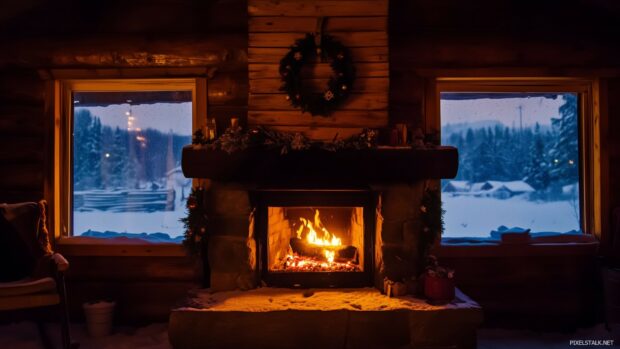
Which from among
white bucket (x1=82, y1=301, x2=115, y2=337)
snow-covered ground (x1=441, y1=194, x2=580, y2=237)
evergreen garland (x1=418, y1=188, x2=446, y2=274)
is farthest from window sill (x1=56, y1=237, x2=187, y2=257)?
snow-covered ground (x1=441, y1=194, x2=580, y2=237)

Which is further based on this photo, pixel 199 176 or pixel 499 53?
pixel 499 53

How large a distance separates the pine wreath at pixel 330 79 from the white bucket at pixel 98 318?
2.35 m

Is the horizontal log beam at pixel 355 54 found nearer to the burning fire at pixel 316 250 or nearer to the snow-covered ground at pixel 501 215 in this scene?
the burning fire at pixel 316 250

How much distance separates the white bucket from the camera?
4.31 metres

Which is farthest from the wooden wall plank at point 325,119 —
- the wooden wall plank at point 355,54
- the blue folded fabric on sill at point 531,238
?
the blue folded fabric on sill at point 531,238

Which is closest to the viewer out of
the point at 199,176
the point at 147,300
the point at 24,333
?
the point at 199,176

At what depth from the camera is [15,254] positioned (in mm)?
4059

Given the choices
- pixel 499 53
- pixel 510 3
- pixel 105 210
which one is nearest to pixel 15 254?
pixel 105 210

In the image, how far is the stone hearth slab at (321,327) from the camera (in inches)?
143

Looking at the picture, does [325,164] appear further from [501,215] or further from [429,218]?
[501,215]

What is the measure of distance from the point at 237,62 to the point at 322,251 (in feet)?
5.95

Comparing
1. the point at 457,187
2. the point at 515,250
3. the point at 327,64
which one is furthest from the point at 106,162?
the point at 515,250

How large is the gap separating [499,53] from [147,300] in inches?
151

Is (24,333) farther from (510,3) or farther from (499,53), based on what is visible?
(510,3)
